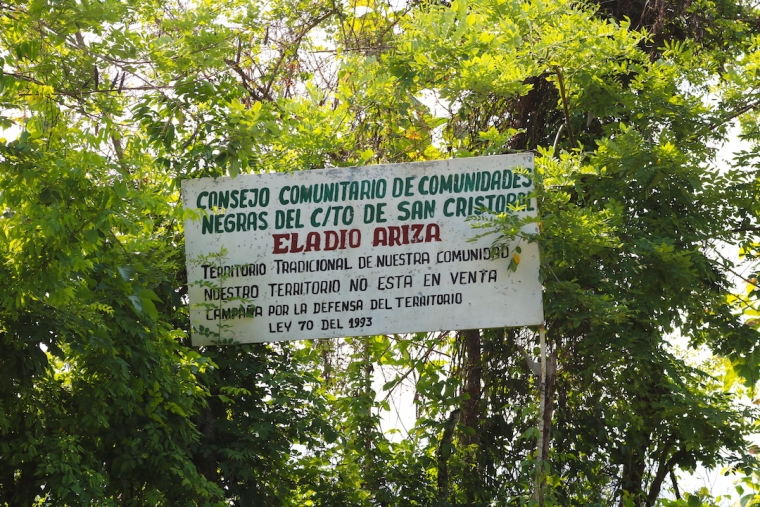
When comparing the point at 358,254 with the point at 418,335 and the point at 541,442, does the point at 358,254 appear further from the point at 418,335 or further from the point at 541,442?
the point at 541,442

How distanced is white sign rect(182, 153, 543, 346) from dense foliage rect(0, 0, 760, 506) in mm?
196

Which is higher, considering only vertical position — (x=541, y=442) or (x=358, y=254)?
(x=358, y=254)

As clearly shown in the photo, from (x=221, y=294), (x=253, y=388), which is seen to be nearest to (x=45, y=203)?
(x=221, y=294)

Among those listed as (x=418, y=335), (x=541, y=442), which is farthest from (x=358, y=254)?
(x=541, y=442)

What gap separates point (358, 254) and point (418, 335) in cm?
87

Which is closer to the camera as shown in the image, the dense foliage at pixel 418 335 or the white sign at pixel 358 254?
the dense foliage at pixel 418 335

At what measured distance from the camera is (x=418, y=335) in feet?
21.2

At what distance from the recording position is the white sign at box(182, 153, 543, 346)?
580 centimetres

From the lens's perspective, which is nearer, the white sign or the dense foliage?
the dense foliage

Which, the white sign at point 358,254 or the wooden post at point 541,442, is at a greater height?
the white sign at point 358,254

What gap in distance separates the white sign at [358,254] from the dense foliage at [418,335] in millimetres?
196

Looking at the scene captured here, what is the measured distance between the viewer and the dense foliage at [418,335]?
193 inches

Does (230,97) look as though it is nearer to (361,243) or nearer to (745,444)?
(361,243)

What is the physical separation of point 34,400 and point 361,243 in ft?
7.01
